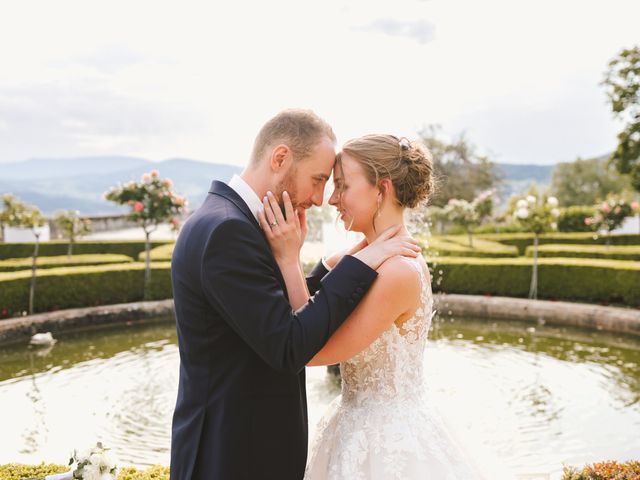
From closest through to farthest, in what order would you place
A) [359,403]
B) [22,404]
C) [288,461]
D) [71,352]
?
1. [288,461]
2. [359,403]
3. [22,404]
4. [71,352]

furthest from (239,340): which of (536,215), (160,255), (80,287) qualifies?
(160,255)

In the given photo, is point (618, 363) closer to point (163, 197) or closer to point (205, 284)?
point (205, 284)

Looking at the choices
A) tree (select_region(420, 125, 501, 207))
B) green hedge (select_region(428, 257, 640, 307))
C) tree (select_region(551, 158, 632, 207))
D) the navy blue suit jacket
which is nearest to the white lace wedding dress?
the navy blue suit jacket

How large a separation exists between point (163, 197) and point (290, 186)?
11.4 m

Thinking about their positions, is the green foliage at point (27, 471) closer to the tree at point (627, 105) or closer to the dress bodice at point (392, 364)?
the dress bodice at point (392, 364)

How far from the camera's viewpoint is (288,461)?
222cm

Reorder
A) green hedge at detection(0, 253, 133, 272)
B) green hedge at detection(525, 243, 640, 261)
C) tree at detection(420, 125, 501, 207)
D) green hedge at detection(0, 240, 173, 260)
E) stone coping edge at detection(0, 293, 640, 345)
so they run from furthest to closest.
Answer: tree at detection(420, 125, 501, 207), green hedge at detection(0, 240, 173, 260), green hedge at detection(525, 243, 640, 261), green hedge at detection(0, 253, 133, 272), stone coping edge at detection(0, 293, 640, 345)

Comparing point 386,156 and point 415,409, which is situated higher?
point 386,156

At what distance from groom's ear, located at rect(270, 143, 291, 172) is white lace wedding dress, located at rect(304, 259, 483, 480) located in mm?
753

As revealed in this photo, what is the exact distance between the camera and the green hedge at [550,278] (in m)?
11.8

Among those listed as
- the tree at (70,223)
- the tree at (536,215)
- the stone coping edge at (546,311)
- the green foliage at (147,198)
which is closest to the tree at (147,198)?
the green foliage at (147,198)

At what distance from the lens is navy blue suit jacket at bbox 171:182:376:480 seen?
6.28 ft

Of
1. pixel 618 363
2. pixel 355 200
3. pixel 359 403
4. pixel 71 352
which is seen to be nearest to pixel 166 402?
pixel 71 352

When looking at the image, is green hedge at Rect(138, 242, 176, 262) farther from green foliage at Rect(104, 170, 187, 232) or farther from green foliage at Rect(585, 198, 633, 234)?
green foliage at Rect(585, 198, 633, 234)
